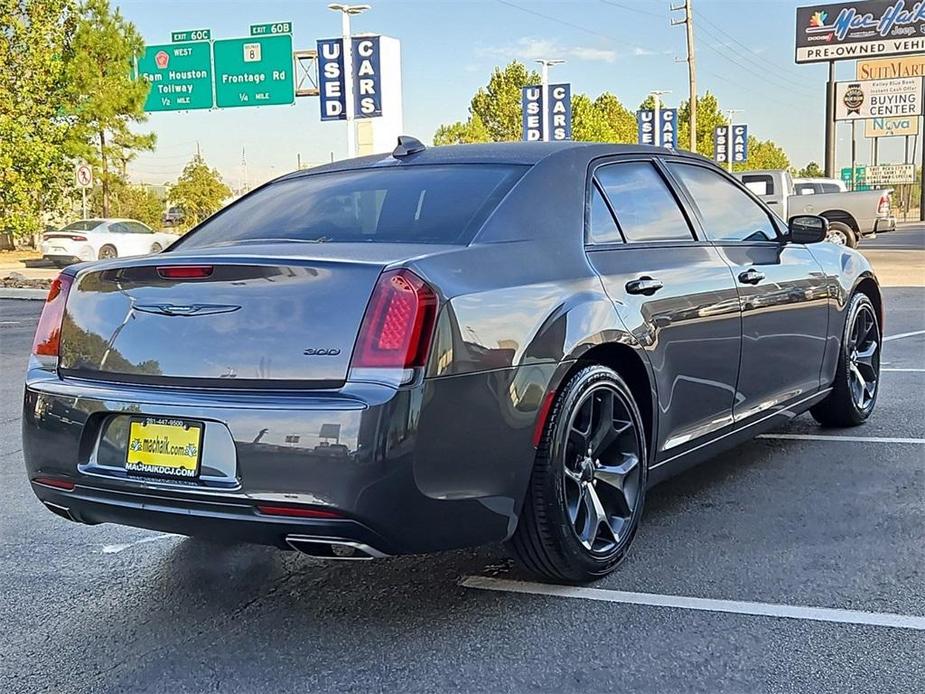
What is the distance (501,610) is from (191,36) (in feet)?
93.7

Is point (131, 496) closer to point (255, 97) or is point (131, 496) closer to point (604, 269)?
point (604, 269)

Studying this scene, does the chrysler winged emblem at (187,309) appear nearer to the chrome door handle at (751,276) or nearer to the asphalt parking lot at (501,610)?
the asphalt parking lot at (501,610)

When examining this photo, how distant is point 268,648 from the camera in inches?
118

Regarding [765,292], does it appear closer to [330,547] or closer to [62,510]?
[330,547]

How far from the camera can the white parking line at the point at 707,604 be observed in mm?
3096

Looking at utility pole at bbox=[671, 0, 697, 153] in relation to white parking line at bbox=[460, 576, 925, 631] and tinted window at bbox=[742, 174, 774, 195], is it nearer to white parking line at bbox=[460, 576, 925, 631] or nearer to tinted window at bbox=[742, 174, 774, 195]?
tinted window at bbox=[742, 174, 774, 195]

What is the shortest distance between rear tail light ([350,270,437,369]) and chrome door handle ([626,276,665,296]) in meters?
1.09

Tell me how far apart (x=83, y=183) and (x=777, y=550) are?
22.0 meters

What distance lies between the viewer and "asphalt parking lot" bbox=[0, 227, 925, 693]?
2801 millimetres

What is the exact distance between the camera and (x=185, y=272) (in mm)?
3064

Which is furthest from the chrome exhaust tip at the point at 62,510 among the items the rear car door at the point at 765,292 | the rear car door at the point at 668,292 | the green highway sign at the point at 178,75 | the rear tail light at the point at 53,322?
the green highway sign at the point at 178,75

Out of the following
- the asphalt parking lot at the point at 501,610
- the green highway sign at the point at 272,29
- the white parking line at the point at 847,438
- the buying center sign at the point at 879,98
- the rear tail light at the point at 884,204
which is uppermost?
the buying center sign at the point at 879,98

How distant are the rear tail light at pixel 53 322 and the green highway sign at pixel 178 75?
26.8 metres

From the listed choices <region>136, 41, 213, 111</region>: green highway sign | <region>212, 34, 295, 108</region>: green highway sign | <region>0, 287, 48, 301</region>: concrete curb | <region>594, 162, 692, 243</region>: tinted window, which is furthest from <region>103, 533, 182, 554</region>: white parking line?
<region>136, 41, 213, 111</region>: green highway sign
